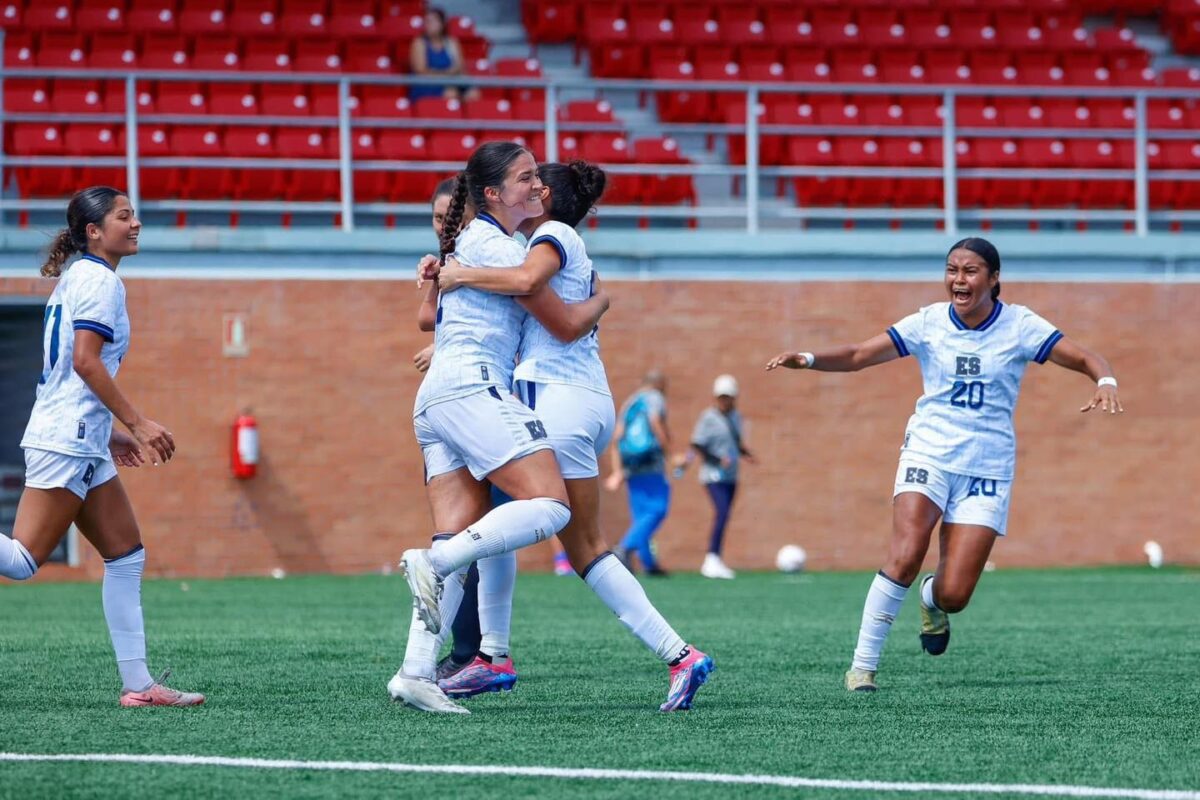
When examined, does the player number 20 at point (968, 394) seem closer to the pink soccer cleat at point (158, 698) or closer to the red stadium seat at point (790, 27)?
the pink soccer cleat at point (158, 698)

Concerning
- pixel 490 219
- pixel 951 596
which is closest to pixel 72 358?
pixel 490 219

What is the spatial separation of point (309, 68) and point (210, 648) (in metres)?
10.4

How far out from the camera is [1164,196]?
18391 mm

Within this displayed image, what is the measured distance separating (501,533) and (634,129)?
1174 centimetres

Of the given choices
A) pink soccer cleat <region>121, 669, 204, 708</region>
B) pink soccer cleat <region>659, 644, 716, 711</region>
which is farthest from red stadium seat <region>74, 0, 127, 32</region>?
pink soccer cleat <region>659, 644, 716, 711</region>

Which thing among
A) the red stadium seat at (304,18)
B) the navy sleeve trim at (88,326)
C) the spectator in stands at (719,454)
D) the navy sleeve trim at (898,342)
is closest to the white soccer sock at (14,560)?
the navy sleeve trim at (88,326)

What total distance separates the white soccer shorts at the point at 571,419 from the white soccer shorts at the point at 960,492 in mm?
1526

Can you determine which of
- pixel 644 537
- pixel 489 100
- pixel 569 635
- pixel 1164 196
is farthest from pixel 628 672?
pixel 1164 196

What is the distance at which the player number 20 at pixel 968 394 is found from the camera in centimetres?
718

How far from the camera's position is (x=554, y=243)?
234 inches

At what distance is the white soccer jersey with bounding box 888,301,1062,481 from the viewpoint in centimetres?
715

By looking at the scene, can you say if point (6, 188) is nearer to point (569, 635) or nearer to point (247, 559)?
point (247, 559)

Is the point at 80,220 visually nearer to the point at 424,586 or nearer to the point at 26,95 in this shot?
the point at 424,586

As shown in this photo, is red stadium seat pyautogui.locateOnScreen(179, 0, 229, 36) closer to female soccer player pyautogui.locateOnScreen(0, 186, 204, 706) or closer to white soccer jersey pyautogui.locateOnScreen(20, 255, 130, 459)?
female soccer player pyautogui.locateOnScreen(0, 186, 204, 706)
